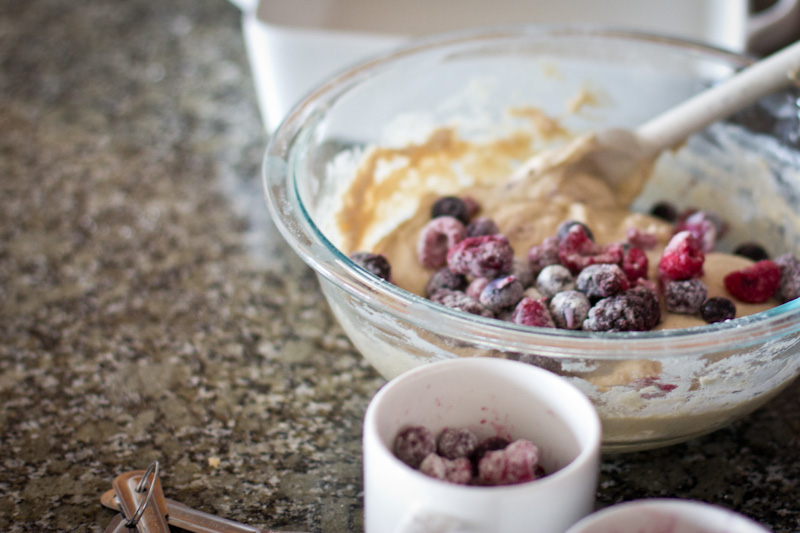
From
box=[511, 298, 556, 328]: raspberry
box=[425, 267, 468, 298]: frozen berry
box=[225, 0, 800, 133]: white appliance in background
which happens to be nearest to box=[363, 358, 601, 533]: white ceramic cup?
box=[511, 298, 556, 328]: raspberry

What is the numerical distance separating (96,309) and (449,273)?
0.50 meters

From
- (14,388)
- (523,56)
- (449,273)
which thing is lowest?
(14,388)

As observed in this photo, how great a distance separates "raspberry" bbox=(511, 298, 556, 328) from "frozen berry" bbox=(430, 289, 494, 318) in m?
0.04

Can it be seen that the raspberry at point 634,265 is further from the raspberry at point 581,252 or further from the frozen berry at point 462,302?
the frozen berry at point 462,302

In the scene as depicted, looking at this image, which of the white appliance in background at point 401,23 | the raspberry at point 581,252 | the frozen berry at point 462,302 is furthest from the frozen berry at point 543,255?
the white appliance in background at point 401,23

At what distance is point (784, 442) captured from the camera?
80 cm

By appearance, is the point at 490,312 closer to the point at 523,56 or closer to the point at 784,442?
the point at 784,442

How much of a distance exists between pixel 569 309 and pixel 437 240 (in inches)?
9.3

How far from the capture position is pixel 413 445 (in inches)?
22.1

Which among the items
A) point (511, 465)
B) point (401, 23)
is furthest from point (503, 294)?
point (401, 23)

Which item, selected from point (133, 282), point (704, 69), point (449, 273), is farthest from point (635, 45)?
point (133, 282)

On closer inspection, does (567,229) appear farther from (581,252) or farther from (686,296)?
(686,296)

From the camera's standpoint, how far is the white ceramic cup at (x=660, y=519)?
19.4 inches

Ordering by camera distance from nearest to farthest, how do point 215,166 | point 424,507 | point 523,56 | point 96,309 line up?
point 424,507, point 96,309, point 523,56, point 215,166
